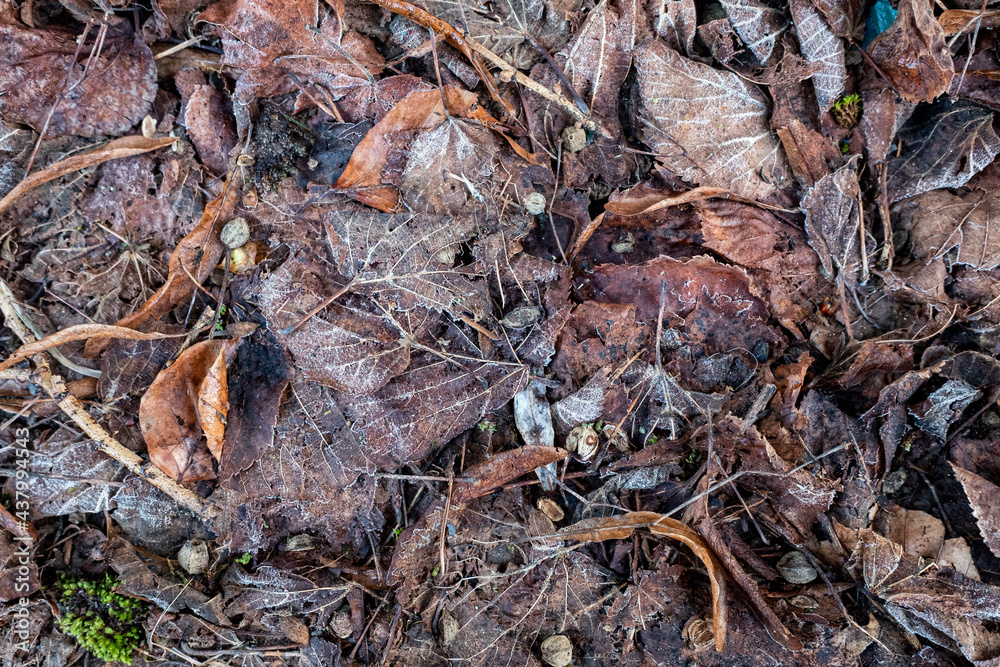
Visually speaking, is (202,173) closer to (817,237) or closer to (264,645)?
(264,645)

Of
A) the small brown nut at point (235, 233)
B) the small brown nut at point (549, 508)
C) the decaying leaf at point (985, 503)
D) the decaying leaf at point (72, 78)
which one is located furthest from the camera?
the small brown nut at point (549, 508)

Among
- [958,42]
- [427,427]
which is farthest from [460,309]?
[958,42]

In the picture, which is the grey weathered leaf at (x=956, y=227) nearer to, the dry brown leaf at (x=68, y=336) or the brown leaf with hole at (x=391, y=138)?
the brown leaf with hole at (x=391, y=138)

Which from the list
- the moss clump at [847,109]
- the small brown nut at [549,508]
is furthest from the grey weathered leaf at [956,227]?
the small brown nut at [549,508]

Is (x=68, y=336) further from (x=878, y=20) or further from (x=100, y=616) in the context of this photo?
(x=878, y=20)

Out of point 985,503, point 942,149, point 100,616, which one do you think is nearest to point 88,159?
point 100,616

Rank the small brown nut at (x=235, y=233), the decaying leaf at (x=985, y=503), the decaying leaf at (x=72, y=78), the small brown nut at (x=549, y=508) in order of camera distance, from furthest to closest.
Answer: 1. the small brown nut at (x=549, y=508)
2. the small brown nut at (x=235, y=233)
3. the decaying leaf at (x=985, y=503)
4. the decaying leaf at (x=72, y=78)

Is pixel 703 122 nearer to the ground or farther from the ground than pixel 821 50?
nearer to the ground
